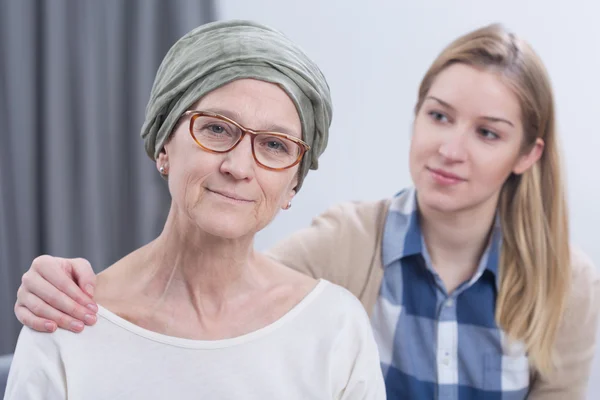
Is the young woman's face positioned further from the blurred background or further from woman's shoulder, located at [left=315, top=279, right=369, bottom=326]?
the blurred background

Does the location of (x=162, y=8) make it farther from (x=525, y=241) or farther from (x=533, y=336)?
(x=533, y=336)

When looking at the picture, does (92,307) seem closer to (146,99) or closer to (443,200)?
(443,200)

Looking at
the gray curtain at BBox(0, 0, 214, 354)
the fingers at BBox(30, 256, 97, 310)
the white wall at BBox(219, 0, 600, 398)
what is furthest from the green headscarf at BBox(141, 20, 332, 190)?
the white wall at BBox(219, 0, 600, 398)

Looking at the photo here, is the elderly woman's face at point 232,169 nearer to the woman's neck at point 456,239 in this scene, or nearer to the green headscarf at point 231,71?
the green headscarf at point 231,71

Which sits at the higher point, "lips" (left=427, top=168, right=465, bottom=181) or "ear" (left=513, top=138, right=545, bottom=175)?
"ear" (left=513, top=138, right=545, bottom=175)

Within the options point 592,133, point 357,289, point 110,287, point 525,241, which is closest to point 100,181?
point 357,289

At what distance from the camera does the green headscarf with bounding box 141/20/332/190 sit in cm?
104

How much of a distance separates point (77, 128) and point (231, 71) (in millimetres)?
1245

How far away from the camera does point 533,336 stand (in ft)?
5.54

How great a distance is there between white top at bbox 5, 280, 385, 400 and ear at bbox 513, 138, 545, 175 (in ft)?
2.19

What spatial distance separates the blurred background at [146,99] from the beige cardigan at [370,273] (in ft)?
2.39

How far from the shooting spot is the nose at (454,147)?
5.21 ft

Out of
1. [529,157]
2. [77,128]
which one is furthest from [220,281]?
[77,128]

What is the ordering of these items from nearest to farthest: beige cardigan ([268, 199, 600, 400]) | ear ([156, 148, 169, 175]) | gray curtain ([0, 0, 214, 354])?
ear ([156, 148, 169, 175])
beige cardigan ([268, 199, 600, 400])
gray curtain ([0, 0, 214, 354])
